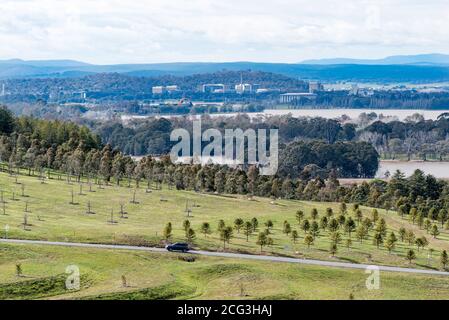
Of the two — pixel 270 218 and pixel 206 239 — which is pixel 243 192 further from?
pixel 206 239

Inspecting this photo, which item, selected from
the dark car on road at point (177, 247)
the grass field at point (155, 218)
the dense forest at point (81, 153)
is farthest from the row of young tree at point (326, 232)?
the dense forest at point (81, 153)

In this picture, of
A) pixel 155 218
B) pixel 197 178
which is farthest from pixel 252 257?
pixel 197 178

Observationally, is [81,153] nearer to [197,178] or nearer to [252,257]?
[197,178]

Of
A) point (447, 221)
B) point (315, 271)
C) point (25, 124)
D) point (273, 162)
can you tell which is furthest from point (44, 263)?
point (273, 162)

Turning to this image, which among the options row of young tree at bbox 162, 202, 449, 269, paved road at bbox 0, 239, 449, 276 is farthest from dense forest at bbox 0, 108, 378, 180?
paved road at bbox 0, 239, 449, 276

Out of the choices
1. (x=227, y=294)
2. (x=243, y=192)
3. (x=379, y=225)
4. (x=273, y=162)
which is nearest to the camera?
(x=227, y=294)

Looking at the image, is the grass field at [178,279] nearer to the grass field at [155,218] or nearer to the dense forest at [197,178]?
the grass field at [155,218]
